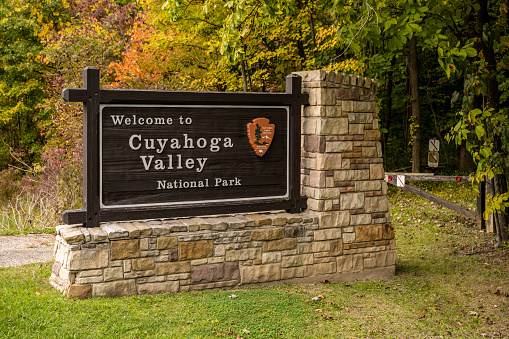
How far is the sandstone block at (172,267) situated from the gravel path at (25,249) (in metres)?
2.28

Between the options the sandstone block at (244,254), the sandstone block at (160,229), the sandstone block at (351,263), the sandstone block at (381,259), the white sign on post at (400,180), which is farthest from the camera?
the white sign on post at (400,180)

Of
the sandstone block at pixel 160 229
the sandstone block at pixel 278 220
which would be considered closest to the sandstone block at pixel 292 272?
the sandstone block at pixel 278 220

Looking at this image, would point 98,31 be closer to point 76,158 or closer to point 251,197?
point 76,158

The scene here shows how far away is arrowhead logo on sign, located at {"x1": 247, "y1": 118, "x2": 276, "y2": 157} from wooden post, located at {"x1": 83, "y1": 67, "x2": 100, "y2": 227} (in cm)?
167

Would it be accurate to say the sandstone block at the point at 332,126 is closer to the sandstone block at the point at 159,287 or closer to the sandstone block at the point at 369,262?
the sandstone block at the point at 369,262

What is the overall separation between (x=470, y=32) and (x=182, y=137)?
5.30 meters

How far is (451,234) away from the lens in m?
9.03

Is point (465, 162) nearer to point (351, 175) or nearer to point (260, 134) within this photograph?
point (351, 175)

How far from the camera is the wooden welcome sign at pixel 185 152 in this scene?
507cm

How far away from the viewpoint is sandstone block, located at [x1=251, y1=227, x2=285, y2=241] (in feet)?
18.6

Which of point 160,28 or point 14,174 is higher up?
point 160,28

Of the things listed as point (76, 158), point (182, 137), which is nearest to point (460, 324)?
point (182, 137)

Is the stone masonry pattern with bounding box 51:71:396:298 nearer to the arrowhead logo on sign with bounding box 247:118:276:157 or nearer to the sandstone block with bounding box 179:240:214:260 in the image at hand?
the sandstone block with bounding box 179:240:214:260

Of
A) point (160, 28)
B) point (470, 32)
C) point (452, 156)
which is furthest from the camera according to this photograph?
point (452, 156)
